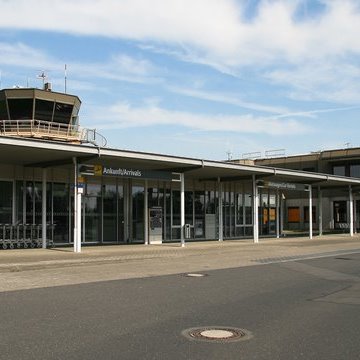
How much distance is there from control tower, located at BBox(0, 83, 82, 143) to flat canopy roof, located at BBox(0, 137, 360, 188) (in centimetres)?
841

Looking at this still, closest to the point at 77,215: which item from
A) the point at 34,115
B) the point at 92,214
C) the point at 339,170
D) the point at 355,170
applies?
the point at 92,214

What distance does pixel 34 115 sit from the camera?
3331cm

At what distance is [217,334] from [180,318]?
1234 millimetres

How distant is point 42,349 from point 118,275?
816 centimetres

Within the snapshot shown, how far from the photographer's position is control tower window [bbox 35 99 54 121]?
3338 centimetres

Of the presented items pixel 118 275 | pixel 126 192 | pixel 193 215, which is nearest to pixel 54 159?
pixel 126 192

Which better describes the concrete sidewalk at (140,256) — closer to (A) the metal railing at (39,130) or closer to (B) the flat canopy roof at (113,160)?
(B) the flat canopy roof at (113,160)

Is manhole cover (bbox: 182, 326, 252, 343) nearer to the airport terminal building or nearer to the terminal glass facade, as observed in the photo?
the airport terminal building

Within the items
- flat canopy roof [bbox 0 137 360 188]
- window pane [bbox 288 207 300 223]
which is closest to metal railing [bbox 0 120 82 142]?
flat canopy roof [bbox 0 137 360 188]

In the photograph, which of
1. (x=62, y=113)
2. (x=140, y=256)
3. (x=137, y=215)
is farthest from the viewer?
(x=62, y=113)

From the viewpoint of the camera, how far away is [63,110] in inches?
1362

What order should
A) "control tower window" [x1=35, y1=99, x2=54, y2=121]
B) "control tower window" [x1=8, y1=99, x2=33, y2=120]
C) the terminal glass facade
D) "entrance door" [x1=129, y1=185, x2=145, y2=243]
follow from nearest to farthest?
the terminal glass facade < "entrance door" [x1=129, y1=185, x2=145, y2=243] < "control tower window" [x1=8, y1=99, x2=33, y2=120] < "control tower window" [x1=35, y1=99, x2=54, y2=121]

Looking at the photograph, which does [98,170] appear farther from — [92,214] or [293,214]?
[293,214]

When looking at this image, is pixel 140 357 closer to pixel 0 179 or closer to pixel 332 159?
pixel 0 179
